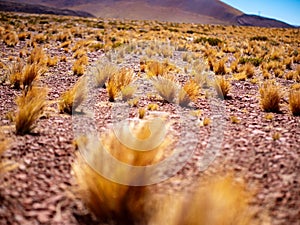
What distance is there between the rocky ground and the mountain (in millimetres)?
119361

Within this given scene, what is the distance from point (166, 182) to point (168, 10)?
445ft

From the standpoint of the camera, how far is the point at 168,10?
431 feet

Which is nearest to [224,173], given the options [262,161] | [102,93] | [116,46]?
[262,161]

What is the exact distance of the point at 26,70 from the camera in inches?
295

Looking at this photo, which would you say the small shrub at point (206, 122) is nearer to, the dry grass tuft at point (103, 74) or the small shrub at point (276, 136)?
the small shrub at point (276, 136)

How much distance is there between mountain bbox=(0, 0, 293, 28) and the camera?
404 ft

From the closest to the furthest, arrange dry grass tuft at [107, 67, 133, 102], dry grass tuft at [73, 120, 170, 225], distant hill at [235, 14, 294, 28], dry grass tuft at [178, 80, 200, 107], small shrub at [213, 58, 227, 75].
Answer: dry grass tuft at [73, 120, 170, 225], dry grass tuft at [178, 80, 200, 107], dry grass tuft at [107, 67, 133, 102], small shrub at [213, 58, 227, 75], distant hill at [235, 14, 294, 28]

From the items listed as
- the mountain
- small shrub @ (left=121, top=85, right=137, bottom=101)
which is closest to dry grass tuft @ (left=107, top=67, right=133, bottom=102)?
small shrub @ (left=121, top=85, right=137, bottom=101)

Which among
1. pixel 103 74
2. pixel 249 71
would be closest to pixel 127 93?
pixel 103 74

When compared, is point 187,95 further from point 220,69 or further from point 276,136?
point 220,69

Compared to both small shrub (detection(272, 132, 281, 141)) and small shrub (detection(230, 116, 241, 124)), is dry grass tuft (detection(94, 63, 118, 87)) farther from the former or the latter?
small shrub (detection(272, 132, 281, 141))

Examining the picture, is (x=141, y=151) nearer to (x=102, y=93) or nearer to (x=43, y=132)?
(x=43, y=132)

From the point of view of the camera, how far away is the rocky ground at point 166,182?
8.34 ft

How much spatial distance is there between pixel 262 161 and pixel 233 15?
142 meters
